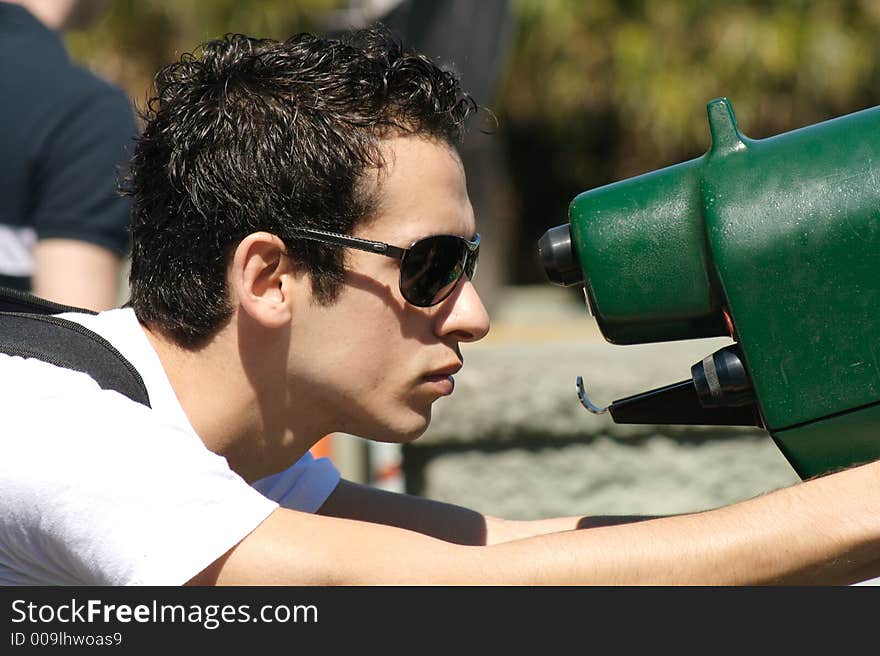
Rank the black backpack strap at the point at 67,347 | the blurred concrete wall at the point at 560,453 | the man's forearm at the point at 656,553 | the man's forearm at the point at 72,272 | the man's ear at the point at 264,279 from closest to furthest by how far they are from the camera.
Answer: the man's forearm at the point at 656,553 < the black backpack strap at the point at 67,347 < the man's ear at the point at 264,279 < the man's forearm at the point at 72,272 < the blurred concrete wall at the point at 560,453

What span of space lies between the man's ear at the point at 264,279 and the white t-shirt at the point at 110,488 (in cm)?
23

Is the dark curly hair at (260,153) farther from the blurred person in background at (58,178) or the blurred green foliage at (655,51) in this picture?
the blurred green foliage at (655,51)

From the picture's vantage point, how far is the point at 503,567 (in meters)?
1.48

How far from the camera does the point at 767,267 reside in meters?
1.50

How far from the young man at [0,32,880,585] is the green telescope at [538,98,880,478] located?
0.11 m

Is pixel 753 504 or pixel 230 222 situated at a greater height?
pixel 230 222

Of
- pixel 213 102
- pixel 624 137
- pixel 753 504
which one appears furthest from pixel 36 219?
pixel 624 137

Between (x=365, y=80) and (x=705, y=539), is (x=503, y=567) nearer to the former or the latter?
(x=705, y=539)

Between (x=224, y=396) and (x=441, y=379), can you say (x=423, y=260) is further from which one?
(x=224, y=396)

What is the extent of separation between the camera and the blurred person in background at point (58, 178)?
252cm

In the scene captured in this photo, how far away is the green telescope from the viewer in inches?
58.2

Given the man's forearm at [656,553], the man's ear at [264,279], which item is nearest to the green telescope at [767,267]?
the man's forearm at [656,553]

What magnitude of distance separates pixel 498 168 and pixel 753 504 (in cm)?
801

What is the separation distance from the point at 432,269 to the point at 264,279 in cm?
23
